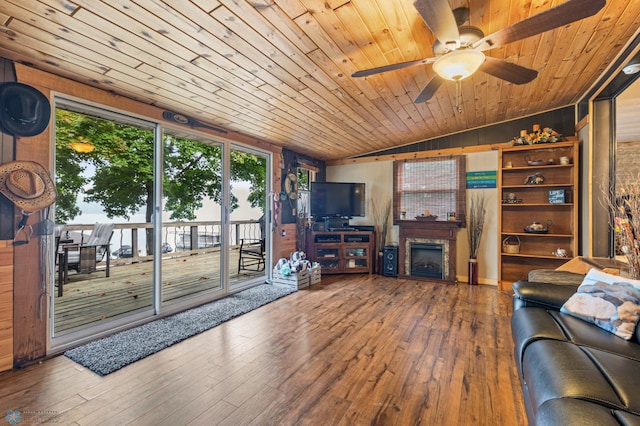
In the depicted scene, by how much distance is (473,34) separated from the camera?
6.41 ft

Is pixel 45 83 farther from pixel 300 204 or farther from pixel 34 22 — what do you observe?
pixel 300 204

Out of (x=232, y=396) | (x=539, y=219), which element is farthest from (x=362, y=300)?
(x=539, y=219)

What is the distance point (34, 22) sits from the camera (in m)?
1.69

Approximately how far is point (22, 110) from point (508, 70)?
11.7ft

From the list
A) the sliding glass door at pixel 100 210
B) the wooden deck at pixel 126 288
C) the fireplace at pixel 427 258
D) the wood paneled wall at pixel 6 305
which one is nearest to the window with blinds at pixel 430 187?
the fireplace at pixel 427 258

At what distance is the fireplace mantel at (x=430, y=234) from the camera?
4680 mm

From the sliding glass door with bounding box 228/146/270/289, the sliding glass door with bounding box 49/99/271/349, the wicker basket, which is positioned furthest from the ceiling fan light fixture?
the wicker basket

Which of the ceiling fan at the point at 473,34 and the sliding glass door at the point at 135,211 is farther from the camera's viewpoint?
the sliding glass door at the point at 135,211

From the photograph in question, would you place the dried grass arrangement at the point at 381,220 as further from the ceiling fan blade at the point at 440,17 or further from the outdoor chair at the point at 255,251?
the ceiling fan blade at the point at 440,17

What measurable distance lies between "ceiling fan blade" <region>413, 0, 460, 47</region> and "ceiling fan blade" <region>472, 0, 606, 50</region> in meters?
0.19

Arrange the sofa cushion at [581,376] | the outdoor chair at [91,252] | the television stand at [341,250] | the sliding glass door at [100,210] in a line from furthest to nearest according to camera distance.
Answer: the television stand at [341,250], the outdoor chair at [91,252], the sliding glass door at [100,210], the sofa cushion at [581,376]

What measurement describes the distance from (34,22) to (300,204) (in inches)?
164

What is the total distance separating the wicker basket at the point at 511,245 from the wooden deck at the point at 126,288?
4.08 metres

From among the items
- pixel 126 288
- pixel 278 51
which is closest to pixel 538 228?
pixel 278 51
